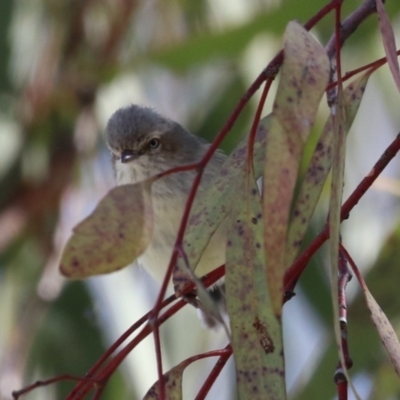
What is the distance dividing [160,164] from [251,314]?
5.24ft

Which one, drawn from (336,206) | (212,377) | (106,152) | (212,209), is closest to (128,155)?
(106,152)

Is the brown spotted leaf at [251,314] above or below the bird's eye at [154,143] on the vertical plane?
below

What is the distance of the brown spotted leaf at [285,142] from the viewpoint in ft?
3.37

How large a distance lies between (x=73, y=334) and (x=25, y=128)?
778mm

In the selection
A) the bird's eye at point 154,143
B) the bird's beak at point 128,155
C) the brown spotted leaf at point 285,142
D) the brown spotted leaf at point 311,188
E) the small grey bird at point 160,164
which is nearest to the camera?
the brown spotted leaf at point 285,142

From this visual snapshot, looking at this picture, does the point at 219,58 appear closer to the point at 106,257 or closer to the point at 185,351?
the point at 185,351

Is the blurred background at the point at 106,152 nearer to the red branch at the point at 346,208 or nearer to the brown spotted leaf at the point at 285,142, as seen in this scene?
the red branch at the point at 346,208

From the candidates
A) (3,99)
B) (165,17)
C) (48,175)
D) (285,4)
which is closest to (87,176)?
(48,175)

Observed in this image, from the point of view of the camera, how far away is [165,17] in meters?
3.27

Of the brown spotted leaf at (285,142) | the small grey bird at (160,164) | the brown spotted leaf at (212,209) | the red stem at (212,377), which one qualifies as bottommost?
the red stem at (212,377)

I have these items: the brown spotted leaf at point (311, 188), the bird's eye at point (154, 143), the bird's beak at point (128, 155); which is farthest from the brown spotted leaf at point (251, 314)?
Answer: the bird's eye at point (154, 143)

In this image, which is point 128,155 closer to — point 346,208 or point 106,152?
point 106,152

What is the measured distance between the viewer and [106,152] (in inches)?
132

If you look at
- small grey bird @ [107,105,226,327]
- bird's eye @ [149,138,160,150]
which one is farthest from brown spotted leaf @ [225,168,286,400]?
bird's eye @ [149,138,160,150]
